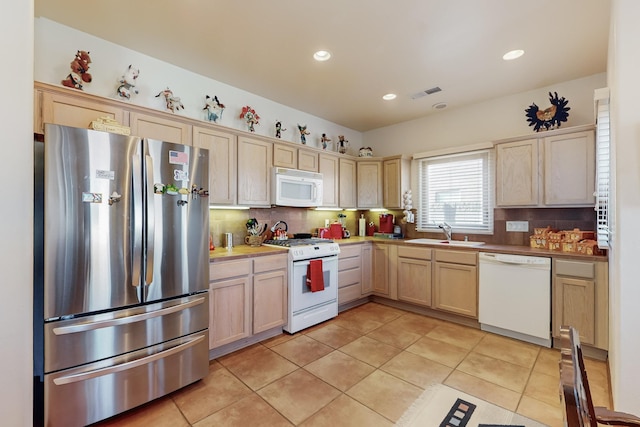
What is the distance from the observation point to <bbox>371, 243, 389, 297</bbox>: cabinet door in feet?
13.0

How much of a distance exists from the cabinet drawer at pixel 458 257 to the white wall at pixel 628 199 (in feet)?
5.19

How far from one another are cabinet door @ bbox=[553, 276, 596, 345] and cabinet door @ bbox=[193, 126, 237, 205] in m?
3.35

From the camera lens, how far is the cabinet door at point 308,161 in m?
3.75

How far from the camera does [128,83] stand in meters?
2.51

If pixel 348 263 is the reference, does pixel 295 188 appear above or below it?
above

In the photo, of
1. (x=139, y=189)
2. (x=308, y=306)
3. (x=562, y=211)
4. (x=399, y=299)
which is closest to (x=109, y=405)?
(x=139, y=189)

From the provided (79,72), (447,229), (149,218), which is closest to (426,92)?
(447,229)

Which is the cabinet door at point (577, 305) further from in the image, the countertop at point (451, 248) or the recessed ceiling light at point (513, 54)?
the recessed ceiling light at point (513, 54)

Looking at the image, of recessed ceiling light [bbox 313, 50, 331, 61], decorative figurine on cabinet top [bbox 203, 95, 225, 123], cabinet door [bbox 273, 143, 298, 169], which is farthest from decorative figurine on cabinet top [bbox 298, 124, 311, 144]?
recessed ceiling light [bbox 313, 50, 331, 61]

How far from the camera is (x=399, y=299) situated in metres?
3.82

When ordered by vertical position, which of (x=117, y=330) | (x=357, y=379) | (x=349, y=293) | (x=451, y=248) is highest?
(x=451, y=248)

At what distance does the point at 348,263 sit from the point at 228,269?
175 centimetres

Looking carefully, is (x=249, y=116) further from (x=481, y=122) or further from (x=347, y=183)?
(x=481, y=122)

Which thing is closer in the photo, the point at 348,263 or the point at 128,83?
the point at 128,83
